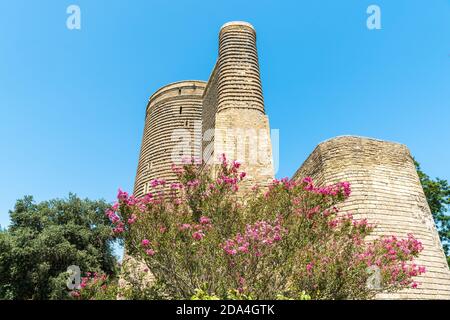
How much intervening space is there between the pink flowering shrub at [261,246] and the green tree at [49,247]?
874cm

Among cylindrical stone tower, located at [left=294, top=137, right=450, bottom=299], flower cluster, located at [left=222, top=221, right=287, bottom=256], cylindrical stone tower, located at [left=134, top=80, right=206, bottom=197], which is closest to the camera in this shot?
flower cluster, located at [left=222, top=221, right=287, bottom=256]

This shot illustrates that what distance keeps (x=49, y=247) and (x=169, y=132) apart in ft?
26.1

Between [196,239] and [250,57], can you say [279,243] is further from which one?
[250,57]

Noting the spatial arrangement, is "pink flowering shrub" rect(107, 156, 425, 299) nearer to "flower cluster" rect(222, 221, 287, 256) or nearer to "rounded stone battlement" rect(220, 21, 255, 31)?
"flower cluster" rect(222, 221, 287, 256)

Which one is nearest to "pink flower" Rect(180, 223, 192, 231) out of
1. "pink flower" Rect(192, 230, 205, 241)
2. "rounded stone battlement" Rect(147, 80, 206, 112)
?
"pink flower" Rect(192, 230, 205, 241)

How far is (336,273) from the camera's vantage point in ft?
16.9

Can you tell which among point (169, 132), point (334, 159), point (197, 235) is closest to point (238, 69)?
point (334, 159)

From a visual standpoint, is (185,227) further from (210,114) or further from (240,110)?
(210,114)

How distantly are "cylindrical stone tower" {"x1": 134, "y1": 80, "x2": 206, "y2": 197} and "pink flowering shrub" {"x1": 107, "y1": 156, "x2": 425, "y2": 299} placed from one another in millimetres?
9369

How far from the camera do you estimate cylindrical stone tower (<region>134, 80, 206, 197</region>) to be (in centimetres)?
1597

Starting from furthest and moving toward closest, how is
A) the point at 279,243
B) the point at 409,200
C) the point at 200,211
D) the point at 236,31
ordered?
the point at 236,31, the point at 409,200, the point at 200,211, the point at 279,243

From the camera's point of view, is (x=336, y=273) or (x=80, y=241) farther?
(x=80, y=241)
